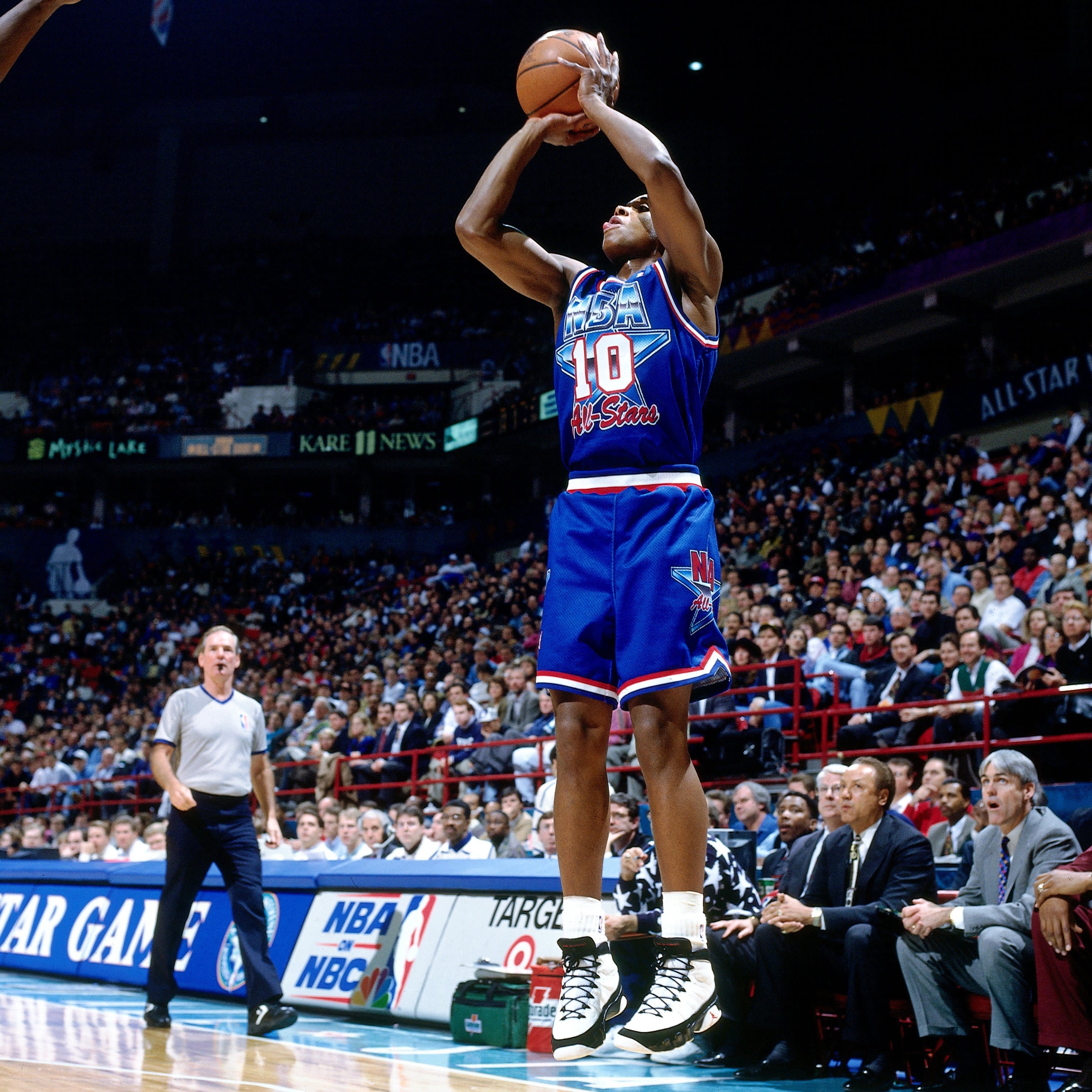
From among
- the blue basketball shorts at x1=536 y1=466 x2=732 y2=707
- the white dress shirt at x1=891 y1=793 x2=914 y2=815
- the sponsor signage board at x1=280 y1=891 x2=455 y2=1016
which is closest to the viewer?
the blue basketball shorts at x1=536 y1=466 x2=732 y2=707

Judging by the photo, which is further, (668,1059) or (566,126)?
(668,1059)

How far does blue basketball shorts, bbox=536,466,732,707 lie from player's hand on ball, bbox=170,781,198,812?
412 centimetres

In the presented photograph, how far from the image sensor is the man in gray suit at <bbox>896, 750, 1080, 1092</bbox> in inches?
200

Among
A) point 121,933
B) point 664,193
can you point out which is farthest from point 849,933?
point 121,933

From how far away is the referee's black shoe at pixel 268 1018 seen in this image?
655 centimetres

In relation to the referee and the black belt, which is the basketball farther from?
the black belt

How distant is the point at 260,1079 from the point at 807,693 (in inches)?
236

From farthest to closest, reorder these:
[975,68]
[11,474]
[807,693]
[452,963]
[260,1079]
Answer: [11,474], [975,68], [807,693], [452,963], [260,1079]

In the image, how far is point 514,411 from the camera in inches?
1027

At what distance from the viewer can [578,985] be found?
278cm

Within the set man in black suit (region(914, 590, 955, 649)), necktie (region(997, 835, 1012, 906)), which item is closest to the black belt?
necktie (region(997, 835, 1012, 906))

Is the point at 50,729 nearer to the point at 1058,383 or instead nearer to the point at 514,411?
the point at 514,411

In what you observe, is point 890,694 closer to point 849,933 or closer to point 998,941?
point 849,933

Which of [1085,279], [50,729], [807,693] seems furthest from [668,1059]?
[50,729]
